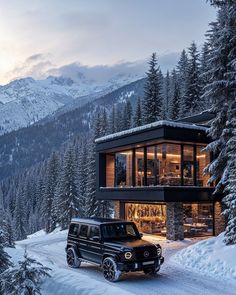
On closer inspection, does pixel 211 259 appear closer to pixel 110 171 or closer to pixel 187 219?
pixel 187 219

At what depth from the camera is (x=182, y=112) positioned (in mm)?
54906

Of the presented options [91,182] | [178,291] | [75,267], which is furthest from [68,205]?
[178,291]

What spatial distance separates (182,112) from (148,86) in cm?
596

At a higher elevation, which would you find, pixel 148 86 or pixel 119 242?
pixel 148 86

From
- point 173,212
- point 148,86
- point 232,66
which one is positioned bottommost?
point 173,212

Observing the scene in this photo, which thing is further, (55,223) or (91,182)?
(55,223)

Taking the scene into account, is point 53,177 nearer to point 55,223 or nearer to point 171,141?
point 55,223

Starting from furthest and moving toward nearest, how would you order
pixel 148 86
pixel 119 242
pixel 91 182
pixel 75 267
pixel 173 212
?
pixel 148 86, pixel 91 182, pixel 173 212, pixel 75 267, pixel 119 242

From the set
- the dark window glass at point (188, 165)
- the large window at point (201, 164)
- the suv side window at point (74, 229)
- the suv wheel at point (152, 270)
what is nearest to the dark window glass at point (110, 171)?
the dark window glass at point (188, 165)

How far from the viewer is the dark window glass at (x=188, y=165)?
26562 millimetres

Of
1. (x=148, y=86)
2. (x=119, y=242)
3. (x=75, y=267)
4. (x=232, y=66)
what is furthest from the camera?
(x=148, y=86)

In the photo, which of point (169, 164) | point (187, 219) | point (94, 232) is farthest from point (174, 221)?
point (94, 232)

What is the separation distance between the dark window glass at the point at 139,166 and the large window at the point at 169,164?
6.82 ft

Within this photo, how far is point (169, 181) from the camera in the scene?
26.1m
